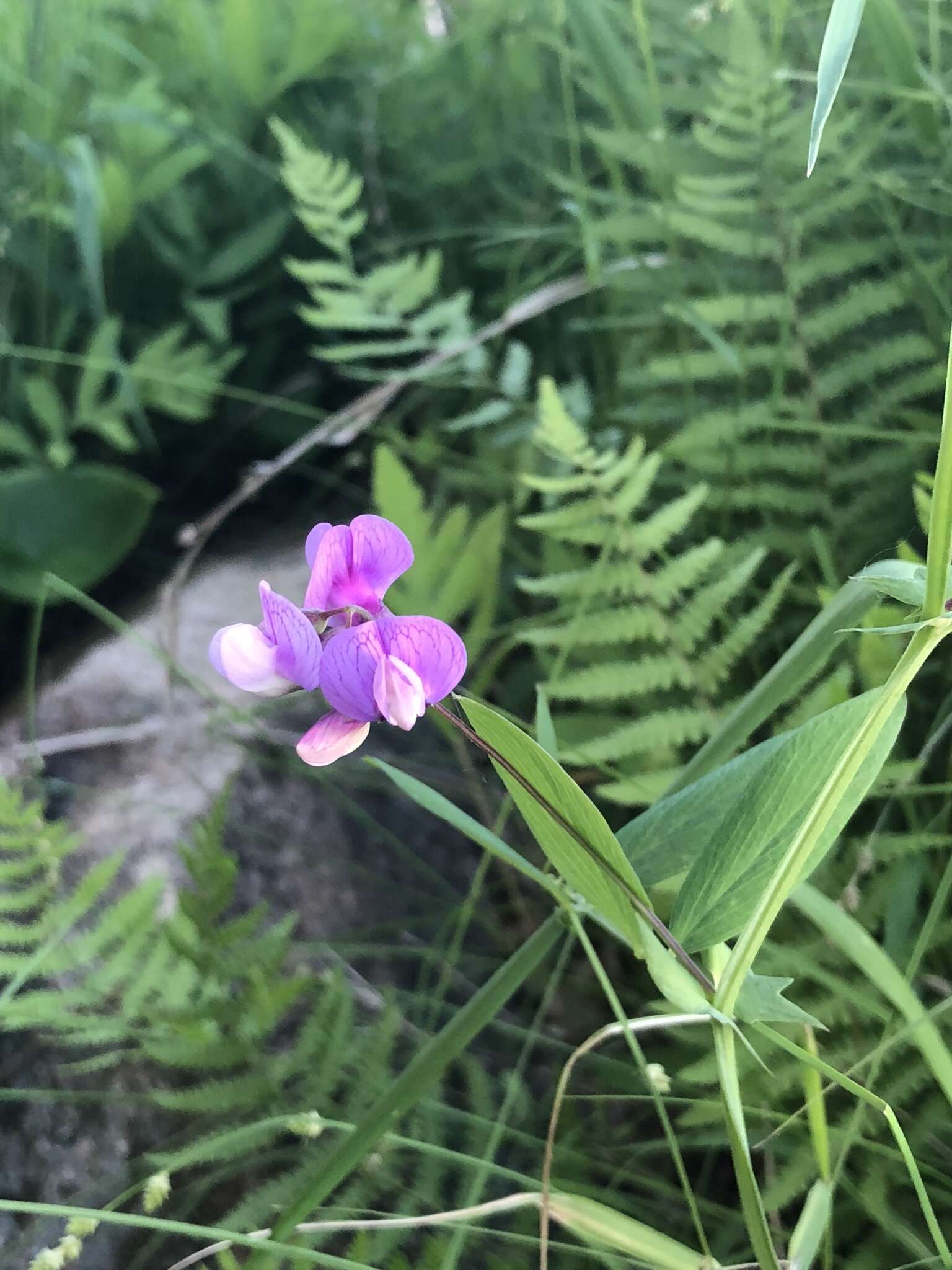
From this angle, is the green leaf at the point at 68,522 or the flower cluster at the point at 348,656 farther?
the green leaf at the point at 68,522

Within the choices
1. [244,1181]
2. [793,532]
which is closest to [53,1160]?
[244,1181]

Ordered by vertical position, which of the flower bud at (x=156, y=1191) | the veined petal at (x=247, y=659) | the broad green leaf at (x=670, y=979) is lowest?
the flower bud at (x=156, y=1191)

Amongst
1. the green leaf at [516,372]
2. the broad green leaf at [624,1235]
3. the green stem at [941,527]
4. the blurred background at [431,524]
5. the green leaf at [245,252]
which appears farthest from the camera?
the green leaf at [245,252]

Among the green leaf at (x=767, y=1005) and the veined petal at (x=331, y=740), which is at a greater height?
the veined petal at (x=331, y=740)

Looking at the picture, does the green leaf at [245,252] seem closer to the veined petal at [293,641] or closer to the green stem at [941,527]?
the veined petal at [293,641]

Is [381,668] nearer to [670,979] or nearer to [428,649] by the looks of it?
[428,649]

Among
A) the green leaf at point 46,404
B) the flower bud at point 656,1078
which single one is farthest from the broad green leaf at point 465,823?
the green leaf at point 46,404

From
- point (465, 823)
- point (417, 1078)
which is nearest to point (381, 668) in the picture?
point (465, 823)

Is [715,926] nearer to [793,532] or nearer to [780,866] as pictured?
[780,866]

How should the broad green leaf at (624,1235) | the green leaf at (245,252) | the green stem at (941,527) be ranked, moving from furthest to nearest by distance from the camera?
the green leaf at (245,252) < the broad green leaf at (624,1235) < the green stem at (941,527)
